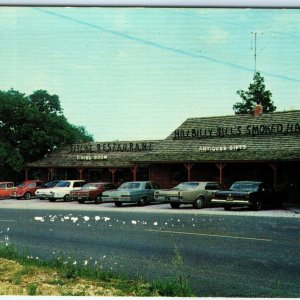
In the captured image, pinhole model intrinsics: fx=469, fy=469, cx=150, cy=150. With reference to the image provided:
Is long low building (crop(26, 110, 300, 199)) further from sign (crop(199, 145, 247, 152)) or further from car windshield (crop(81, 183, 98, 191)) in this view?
car windshield (crop(81, 183, 98, 191))

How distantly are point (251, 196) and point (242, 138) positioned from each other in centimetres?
230

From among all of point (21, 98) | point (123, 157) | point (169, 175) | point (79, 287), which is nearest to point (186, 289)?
point (79, 287)

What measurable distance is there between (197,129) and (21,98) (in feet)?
28.6

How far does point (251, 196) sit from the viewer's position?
16.3 metres

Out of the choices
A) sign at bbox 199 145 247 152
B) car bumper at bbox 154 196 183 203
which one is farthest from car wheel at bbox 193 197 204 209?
sign at bbox 199 145 247 152

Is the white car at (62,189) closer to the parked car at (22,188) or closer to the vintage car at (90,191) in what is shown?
the vintage car at (90,191)

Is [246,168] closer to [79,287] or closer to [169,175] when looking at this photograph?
[169,175]

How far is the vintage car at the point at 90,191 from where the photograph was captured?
17.2 metres

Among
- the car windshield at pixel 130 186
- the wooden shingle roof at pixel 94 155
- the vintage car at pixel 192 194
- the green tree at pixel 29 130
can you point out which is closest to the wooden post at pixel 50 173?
the wooden shingle roof at pixel 94 155

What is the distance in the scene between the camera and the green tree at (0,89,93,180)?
1034 centimetres

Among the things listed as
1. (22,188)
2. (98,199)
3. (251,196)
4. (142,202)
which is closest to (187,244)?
(22,188)

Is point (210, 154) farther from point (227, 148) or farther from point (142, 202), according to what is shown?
point (142, 202)

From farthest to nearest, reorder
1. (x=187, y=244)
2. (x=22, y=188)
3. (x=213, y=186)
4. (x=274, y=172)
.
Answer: (x=213, y=186)
(x=274, y=172)
(x=22, y=188)
(x=187, y=244)

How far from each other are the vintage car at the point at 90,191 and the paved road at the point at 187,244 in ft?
2.98
